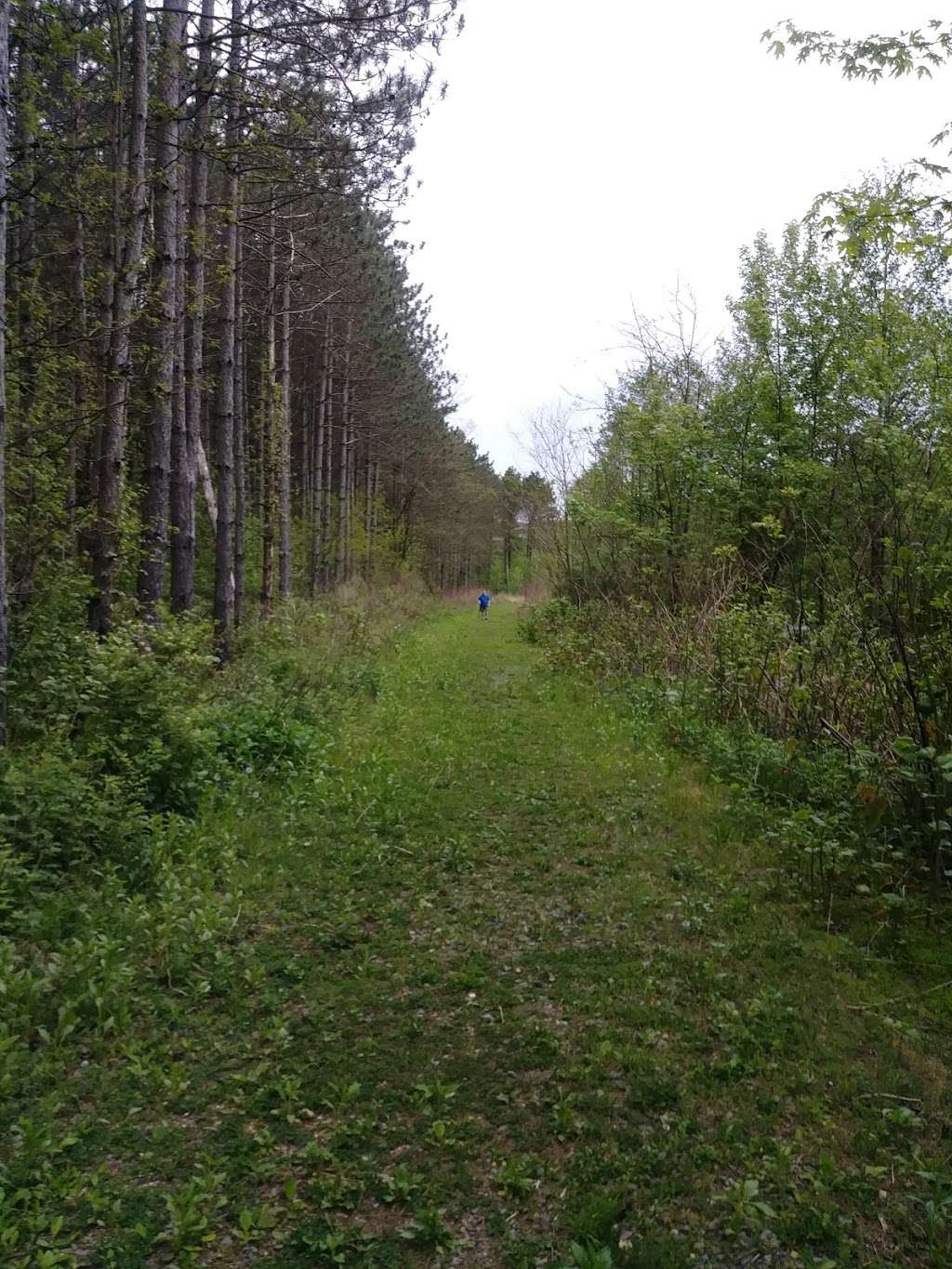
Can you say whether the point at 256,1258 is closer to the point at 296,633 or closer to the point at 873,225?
the point at 873,225

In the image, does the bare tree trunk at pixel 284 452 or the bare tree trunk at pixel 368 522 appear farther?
the bare tree trunk at pixel 368 522

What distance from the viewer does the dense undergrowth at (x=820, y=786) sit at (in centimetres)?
510

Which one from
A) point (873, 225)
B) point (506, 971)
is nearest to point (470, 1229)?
point (506, 971)

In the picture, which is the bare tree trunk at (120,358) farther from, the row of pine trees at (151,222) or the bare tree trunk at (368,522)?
the bare tree trunk at (368,522)

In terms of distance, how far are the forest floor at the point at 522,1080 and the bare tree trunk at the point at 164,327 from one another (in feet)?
13.3

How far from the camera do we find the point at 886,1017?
13.4ft

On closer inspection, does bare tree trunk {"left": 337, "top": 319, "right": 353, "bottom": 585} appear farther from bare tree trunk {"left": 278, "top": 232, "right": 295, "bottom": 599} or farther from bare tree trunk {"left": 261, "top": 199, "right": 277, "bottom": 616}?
bare tree trunk {"left": 261, "top": 199, "right": 277, "bottom": 616}

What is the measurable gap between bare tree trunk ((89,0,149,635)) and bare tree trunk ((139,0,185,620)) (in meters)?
0.46

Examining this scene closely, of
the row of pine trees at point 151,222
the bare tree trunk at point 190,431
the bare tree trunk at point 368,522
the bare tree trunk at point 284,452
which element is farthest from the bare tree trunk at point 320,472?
the bare tree trunk at point 190,431

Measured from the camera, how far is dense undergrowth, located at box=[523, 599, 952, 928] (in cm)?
510

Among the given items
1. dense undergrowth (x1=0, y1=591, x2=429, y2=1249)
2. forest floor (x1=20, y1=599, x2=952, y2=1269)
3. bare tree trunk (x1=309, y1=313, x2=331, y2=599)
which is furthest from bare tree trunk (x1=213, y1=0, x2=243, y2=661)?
bare tree trunk (x1=309, y1=313, x2=331, y2=599)

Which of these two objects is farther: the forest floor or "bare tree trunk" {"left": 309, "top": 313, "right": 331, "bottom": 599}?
"bare tree trunk" {"left": 309, "top": 313, "right": 331, "bottom": 599}

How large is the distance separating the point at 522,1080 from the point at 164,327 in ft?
28.5

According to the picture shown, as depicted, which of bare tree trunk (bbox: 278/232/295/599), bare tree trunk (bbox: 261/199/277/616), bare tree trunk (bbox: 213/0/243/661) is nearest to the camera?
bare tree trunk (bbox: 213/0/243/661)
